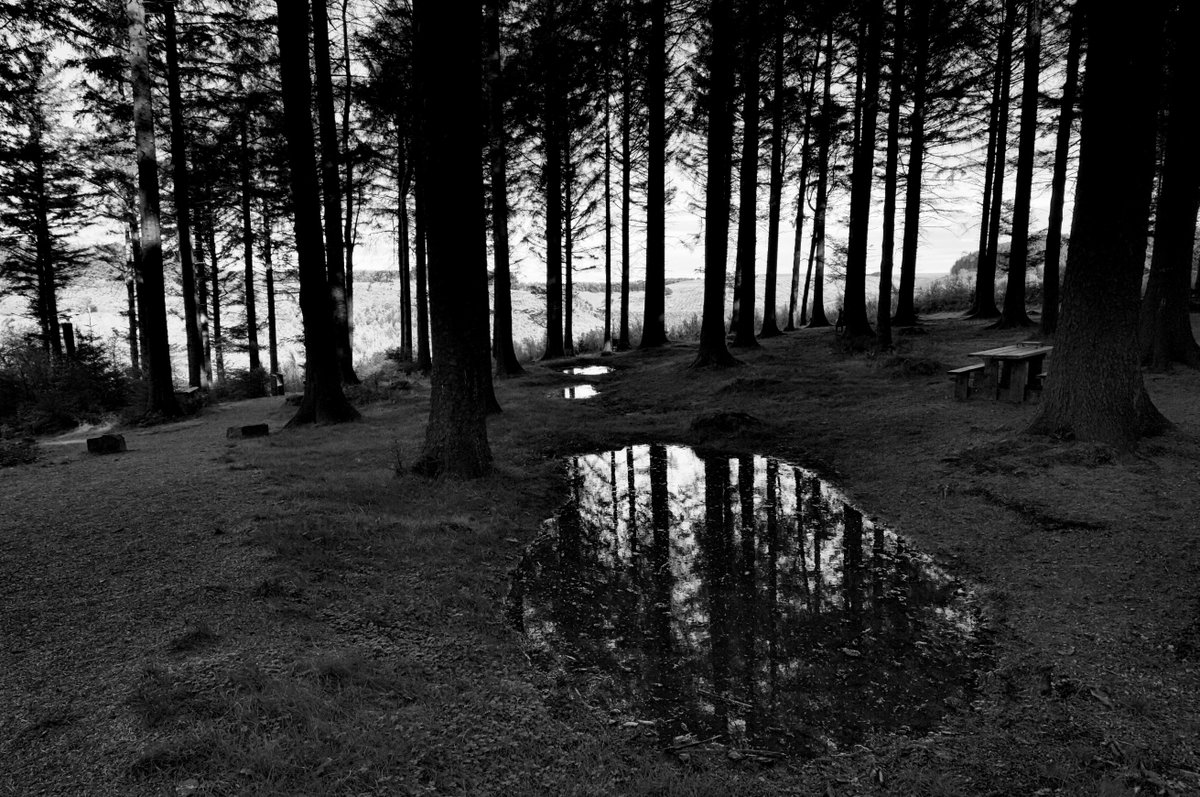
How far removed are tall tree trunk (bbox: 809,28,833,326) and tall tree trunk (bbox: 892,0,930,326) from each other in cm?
257

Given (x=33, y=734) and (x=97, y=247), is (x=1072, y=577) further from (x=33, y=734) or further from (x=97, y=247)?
(x=97, y=247)

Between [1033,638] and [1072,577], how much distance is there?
967 millimetres

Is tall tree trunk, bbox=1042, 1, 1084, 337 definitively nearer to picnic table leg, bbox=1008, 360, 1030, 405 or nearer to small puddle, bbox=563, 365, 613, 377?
picnic table leg, bbox=1008, 360, 1030, 405

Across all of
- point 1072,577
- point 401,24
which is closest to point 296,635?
point 1072,577

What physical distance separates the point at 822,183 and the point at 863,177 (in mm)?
7006

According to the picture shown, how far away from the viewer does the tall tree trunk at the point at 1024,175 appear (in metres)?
15.9

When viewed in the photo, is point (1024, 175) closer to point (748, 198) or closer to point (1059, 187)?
point (1059, 187)

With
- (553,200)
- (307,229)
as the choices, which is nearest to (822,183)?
(553,200)

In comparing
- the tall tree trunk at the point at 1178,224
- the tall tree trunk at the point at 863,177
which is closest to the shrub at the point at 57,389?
the tall tree trunk at the point at 863,177

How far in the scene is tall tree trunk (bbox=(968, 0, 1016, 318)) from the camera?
18250 millimetres

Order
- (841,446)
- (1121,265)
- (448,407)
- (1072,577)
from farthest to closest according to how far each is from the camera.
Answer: (841,446) < (448,407) < (1121,265) < (1072,577)

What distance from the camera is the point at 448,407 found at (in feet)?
23.4

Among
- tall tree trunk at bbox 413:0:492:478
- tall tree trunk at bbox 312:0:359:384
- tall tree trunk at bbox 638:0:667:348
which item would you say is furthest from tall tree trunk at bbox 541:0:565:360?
tall tree trunk at bbox 413:0:492:478

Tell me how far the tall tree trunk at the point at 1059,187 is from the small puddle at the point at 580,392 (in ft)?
31.9
